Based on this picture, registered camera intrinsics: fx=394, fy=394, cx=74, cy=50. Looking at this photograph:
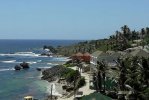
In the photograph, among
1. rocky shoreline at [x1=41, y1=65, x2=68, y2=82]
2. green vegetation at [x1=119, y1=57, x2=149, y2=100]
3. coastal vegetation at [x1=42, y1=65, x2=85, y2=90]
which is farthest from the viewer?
rocky shoreline at [x1=41, y1=65, x2=68, y2=82]

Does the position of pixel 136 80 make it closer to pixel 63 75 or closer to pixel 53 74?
pixel 63 75

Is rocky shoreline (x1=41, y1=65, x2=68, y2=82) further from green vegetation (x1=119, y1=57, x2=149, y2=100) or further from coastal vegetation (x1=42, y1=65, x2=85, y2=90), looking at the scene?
green vegetation (x1=119, y1=57, x2=149, y2=100)

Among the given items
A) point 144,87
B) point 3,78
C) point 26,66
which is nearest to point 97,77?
point 144,87

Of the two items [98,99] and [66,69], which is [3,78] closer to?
[66,69]

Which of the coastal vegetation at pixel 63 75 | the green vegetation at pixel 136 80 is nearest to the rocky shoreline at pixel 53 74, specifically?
the coastal vegetation at pixel 63 75

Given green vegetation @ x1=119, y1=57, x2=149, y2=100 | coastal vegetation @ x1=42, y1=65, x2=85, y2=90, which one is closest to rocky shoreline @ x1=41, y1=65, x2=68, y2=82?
coastal vegetation @ x1=42, y1=65, x2=85, y2=90

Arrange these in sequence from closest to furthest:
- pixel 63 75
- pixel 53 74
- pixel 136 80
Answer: pixel 136 80
pixel 63 75
pixel 53 74

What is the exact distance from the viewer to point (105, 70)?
221 feet

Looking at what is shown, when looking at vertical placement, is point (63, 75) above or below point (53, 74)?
above

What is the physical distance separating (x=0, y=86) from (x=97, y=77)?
131 ft

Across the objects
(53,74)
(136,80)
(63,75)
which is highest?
(136,80)

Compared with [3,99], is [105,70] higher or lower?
higher

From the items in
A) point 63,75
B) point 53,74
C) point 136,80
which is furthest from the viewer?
point 53,74

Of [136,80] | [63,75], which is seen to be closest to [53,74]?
[63,75]
